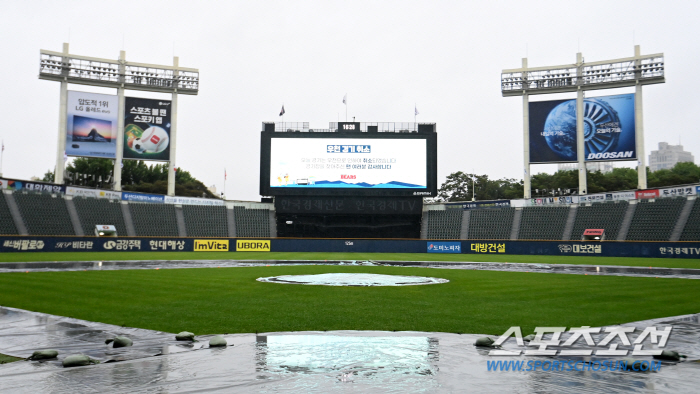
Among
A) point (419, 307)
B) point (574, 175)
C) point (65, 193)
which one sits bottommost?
point (419, 307)

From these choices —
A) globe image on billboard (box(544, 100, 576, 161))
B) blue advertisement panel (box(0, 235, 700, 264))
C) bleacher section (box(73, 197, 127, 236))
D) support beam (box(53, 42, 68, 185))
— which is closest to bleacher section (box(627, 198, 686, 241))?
blue advertisement panel (box(0, 235, 700, 264))

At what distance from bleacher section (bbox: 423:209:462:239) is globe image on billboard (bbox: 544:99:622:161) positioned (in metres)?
14.6

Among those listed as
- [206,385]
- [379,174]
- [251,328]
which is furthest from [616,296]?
[379,174]

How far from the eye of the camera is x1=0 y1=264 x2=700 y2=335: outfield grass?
938cm

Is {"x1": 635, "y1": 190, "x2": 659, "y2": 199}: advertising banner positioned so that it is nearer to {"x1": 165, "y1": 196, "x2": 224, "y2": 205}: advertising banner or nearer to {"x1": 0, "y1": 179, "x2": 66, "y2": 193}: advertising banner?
{"x1": 165, "y1": 196, "x2": 224, "y2": 205}: advertising banner

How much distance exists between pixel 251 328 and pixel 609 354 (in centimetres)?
577

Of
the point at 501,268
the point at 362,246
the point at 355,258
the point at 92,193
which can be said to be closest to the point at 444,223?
the point at 362,246

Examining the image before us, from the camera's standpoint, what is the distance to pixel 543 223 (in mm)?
57125

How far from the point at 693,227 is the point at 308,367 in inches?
2008

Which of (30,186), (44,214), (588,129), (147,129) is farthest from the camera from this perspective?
(147,129)

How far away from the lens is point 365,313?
10.5 meters

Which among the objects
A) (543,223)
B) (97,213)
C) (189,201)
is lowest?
(543,223)

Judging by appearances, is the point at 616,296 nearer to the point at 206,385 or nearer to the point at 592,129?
the point at 206,385

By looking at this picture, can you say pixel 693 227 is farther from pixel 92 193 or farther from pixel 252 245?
pixel 92 193
